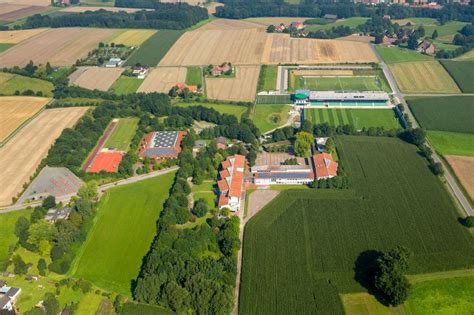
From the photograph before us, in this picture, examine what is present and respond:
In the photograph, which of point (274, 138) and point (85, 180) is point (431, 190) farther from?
point (85, 180)

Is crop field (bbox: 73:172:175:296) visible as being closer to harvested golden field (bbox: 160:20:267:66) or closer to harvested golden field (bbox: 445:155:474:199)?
harvested golden field (bbox: 445:155:474:199)

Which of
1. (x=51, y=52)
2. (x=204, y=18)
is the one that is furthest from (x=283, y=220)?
(x=204, y=18)

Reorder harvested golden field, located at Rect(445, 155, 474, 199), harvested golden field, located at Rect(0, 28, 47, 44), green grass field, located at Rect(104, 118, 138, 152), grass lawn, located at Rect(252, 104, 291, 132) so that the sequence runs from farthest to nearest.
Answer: harvested golden field, located at Rect(0, 28, 47, 44) < grass lawn, located at Rect(252, 104, 291, 132) < green grass field, located at Rect(104, 118, 138, 152) < harvested golden field, located at Rect(445, 155, 474, 199)

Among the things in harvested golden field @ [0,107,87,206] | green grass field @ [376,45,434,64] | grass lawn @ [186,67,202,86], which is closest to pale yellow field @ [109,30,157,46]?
grass lawn @ [186,67,202,86]

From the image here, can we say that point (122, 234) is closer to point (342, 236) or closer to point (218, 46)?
point (342, 236)

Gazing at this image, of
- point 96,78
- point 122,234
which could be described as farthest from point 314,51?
point 122,234
